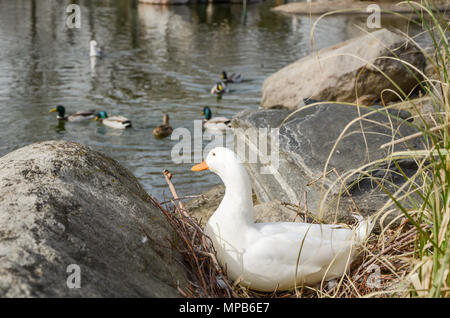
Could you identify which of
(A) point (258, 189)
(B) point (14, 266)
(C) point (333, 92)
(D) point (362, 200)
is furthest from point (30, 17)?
(B) point (14, 266)

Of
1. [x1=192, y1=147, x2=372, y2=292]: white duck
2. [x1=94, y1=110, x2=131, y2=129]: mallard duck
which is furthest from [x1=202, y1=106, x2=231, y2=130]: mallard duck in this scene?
[x1=192, y1=147, x2=372, y2=292]: white duck

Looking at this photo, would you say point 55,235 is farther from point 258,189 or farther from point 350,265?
point 258,189

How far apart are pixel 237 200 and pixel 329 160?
6.09 ft

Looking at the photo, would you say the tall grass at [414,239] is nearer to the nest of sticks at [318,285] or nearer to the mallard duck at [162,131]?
the nest of sticks at [318,285]

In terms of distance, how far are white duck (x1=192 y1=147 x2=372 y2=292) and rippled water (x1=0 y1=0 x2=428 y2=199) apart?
17.8 feet

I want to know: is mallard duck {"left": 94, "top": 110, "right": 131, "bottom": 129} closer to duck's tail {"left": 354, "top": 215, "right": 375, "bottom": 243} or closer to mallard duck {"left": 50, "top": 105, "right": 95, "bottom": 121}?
mallard duck {"left": 50, "top": 105, "right": 95, "bottom": 121}

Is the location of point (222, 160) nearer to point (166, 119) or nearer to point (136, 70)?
point (166, 119)

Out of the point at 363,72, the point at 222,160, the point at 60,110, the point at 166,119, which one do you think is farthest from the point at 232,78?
the point at 222,160

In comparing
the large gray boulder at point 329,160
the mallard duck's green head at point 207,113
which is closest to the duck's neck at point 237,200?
the large gray boulder at point 329,160

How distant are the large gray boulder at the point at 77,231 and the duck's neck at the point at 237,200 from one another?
391 millimetres

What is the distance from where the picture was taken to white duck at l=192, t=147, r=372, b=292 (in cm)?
317

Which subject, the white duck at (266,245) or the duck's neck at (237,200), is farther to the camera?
the duck's neck at (237,200)

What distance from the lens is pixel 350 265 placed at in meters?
3.40

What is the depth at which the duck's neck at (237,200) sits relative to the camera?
10.8 feet
